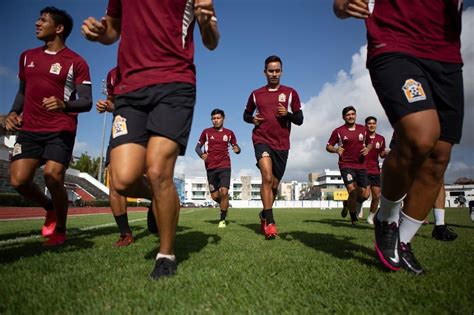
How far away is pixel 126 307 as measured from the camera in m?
1.82

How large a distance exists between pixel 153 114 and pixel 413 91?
84.7 inches

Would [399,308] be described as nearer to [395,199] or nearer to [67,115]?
[395,199]

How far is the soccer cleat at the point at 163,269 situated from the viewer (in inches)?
98.7

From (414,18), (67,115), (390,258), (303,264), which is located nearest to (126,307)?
(303,264)

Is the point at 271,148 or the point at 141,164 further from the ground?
the point at 271,148

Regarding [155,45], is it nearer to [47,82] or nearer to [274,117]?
[47,82]

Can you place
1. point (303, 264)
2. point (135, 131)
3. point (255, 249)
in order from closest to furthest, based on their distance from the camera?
point (135, 131) < point (303, 264) < point (255, 249)

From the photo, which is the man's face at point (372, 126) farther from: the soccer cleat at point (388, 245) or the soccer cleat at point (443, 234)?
the soccer cleat at point (388, 245)

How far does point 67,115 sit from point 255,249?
10.7 feet

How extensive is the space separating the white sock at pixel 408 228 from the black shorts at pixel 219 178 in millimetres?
6667

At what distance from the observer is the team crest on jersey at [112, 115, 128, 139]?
2848mm

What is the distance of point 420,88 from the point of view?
254 centimetres

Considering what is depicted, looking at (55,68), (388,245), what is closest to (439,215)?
(388,245)

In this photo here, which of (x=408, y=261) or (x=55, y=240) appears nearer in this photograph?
(x=408, y=261)
